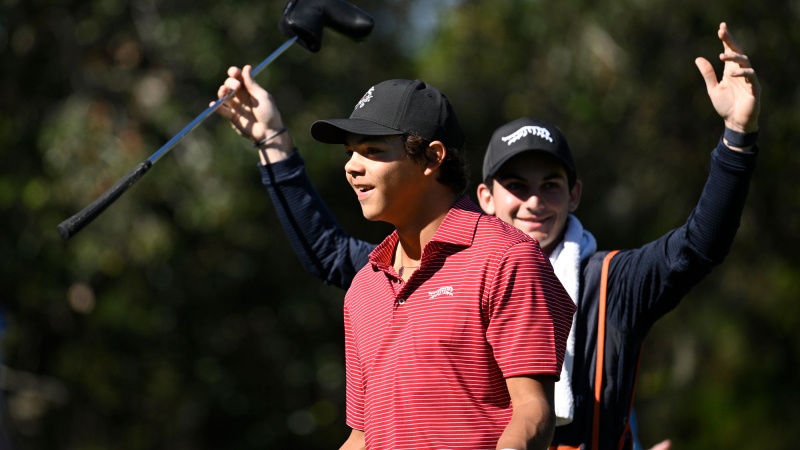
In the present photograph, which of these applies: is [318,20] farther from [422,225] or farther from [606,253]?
[422,225]

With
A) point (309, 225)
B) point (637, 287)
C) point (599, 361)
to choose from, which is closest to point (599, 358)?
point (599, 361)

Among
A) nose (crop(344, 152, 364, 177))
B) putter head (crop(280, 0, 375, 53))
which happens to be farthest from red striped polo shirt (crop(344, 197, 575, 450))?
putter head (crop(280, 0, 375, 53))

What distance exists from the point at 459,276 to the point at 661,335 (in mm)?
16698

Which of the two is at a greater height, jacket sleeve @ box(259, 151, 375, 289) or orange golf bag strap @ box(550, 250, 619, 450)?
jacket sleeve @ box(259, 151, 375, 289)

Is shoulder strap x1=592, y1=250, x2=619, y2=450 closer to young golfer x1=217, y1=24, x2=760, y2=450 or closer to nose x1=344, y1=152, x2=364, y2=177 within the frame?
young golfer x1=217, y1=24, x2=760, y2=450

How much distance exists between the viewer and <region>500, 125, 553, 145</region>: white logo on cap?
14.1 feet

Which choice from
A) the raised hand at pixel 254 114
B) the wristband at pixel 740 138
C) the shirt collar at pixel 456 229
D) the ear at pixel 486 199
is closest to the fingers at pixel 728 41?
the wristband at pixel 740 138

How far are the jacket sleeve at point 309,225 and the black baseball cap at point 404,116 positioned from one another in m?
1.19

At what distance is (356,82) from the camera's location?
13.9m

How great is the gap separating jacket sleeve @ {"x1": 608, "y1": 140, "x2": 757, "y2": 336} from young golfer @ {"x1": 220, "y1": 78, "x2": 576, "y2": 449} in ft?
2.42

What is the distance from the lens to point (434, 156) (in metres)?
3.48

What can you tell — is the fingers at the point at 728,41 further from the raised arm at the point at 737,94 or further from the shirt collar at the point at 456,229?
the shirt collar at the point at 456,229

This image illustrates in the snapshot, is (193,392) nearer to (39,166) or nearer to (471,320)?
(39,166)

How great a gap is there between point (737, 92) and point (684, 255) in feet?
1.73
